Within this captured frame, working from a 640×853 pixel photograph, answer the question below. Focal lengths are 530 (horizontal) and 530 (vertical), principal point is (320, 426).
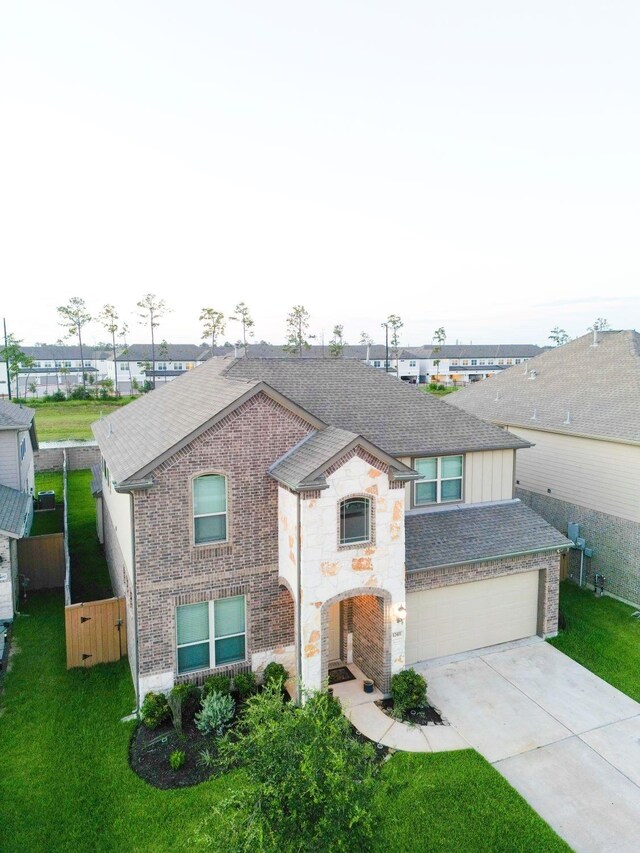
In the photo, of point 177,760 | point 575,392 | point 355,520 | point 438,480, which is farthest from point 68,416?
point 177,760

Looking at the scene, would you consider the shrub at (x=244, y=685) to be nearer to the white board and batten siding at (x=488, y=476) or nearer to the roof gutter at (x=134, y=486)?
the roof gutter at (x=134, y=486)

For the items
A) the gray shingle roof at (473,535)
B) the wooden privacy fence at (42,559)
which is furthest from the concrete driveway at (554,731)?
the wooden privacy fence at (42,559)

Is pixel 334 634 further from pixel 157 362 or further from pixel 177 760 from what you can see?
pixel 157 362

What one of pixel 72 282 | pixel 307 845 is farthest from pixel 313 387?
pixel 72 282

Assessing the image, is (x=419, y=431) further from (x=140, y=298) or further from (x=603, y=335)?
(x=140, y=298)

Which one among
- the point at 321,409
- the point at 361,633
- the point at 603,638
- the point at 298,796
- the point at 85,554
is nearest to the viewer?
the point at 298,796

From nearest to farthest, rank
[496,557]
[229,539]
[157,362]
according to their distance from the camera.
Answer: [229,539]
[496,557]
[157,362]
